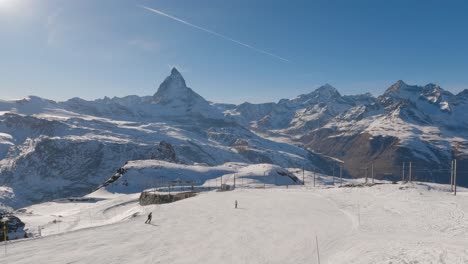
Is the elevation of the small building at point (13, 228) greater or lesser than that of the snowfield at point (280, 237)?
lesser

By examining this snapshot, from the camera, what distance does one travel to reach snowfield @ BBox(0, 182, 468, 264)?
28.7 m

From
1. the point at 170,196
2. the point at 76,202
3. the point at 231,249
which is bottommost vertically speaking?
the point at 76,202

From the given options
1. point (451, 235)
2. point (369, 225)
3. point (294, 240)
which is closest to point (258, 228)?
point (294, 240)

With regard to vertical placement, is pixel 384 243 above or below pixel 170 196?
above

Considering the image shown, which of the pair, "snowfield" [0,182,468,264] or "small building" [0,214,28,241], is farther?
"small building" [0,214,28,241]

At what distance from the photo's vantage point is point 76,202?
147625 millimetres

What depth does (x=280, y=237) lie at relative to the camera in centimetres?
3581

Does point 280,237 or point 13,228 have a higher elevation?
point 280,237

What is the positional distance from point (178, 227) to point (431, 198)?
35.8 m

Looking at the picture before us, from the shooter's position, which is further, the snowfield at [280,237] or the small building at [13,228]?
the small building at [13,228]

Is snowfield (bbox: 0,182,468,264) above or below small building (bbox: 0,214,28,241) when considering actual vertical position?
above

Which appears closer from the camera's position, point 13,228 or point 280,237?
point 280,237

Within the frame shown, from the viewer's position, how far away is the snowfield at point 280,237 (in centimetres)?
2866

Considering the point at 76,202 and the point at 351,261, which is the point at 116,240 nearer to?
the point at 351,261
